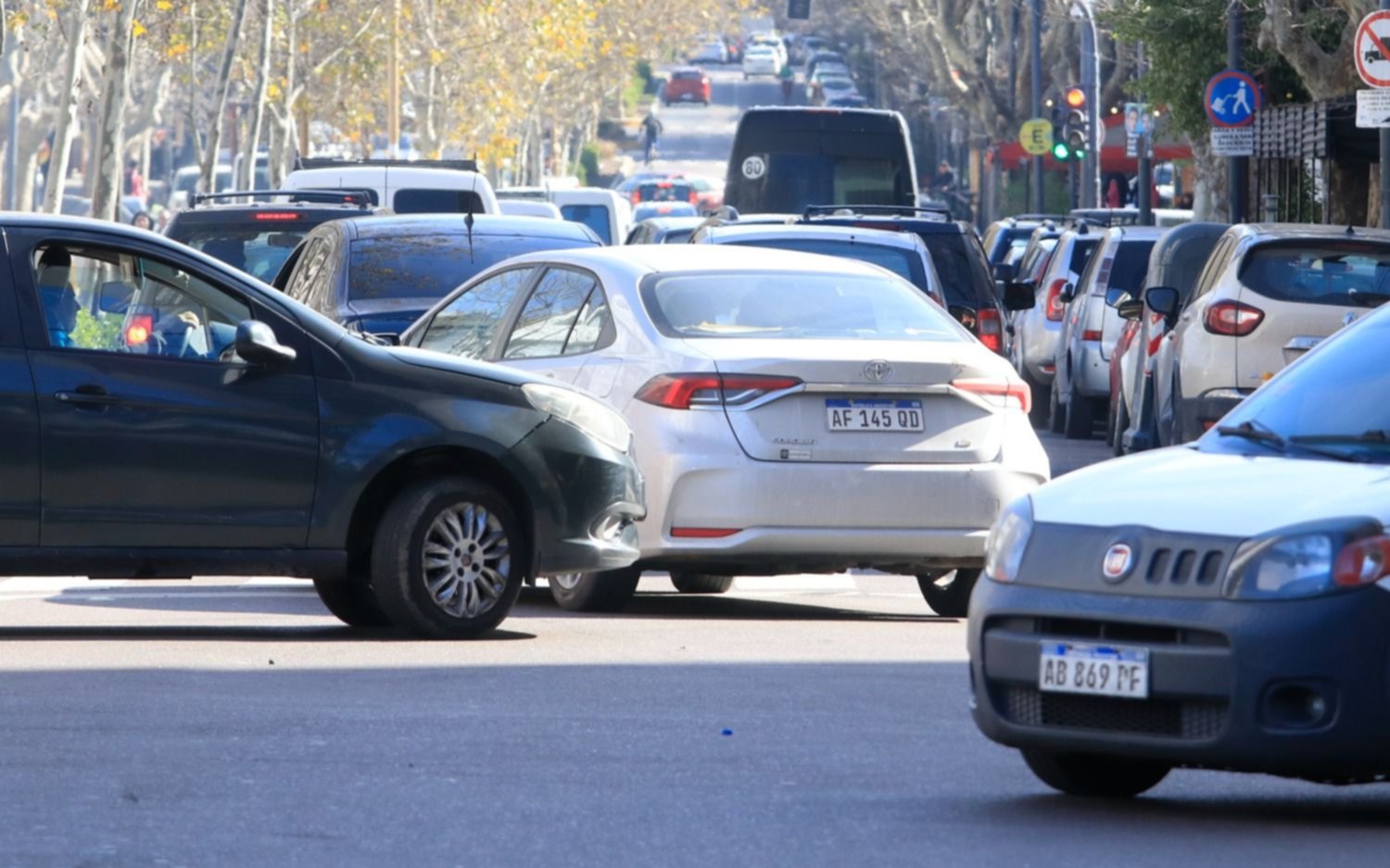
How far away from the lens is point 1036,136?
5069 cm

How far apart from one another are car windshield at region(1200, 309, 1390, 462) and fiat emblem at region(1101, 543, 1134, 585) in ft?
2.51

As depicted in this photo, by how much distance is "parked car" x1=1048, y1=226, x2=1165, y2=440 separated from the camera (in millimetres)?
23703

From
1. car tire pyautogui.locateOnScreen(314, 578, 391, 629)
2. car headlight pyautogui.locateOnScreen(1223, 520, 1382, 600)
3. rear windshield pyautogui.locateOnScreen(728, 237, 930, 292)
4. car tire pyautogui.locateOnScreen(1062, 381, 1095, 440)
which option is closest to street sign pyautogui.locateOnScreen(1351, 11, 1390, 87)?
car tire pyautogui.locateOnScreen(1062, 381, 1095, 440)

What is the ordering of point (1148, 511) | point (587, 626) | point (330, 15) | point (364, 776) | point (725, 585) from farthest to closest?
point (330, 15), point (725, 585), point (587, 626), point (364, 776), point (1148, 511)

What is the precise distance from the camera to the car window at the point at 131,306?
422 inches

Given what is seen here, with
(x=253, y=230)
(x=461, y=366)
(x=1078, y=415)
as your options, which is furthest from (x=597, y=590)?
(x=1078, y=415)

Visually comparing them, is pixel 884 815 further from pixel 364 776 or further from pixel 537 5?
pixel 537 5

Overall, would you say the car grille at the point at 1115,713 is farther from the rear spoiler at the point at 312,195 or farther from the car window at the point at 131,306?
the rear spoiler at the point at 312,195

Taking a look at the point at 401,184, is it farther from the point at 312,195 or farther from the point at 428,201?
the point at 312,195

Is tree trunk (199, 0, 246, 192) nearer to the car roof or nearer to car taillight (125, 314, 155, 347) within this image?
the car roof

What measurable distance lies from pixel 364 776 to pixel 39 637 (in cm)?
354

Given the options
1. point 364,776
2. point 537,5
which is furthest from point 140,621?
point 537,5

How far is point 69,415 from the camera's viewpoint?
10516 mm

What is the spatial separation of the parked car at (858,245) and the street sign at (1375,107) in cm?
647
